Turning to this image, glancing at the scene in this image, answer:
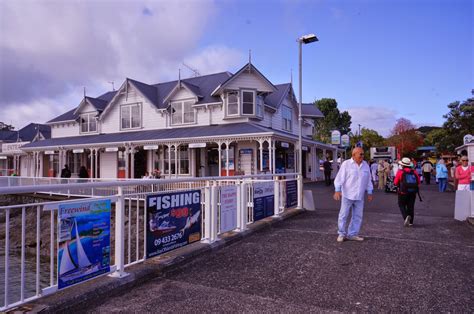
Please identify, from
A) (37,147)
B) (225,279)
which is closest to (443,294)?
(225,279)

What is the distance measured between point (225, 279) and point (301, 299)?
1099mm

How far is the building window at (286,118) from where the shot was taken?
2546cm

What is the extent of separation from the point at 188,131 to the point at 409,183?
51.0 feet

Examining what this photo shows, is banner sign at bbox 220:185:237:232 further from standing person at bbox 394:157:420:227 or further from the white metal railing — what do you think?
standing person at bbox 394:157:420:227

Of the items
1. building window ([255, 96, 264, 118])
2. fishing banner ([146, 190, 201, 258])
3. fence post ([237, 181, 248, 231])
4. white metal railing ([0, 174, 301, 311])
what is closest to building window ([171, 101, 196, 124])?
building window ([255, 96, 264, 118])

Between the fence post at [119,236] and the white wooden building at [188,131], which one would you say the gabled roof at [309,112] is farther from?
the fence post at [119,236]

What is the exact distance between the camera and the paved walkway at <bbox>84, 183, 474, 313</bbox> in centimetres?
367

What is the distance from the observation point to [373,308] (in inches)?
140

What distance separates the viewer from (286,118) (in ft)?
84.7

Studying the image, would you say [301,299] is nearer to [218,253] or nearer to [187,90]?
[218,253]

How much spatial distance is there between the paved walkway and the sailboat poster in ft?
1.29

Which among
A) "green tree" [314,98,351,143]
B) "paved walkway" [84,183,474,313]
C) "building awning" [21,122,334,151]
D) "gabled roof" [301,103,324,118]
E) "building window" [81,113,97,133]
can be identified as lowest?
"paved walkway" [84,183,474,313]

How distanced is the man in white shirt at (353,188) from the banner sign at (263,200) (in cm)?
203

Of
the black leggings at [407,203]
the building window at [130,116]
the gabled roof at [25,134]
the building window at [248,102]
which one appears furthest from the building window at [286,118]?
the gabled roof at [25,134]
